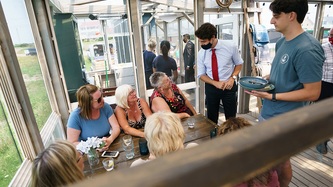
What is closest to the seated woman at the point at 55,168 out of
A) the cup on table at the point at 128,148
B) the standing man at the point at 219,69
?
the cup on table at the point at 128,148

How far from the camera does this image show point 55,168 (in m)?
0.96

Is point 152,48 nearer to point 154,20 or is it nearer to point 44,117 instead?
point 154,20

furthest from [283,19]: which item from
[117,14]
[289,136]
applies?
[117,14]

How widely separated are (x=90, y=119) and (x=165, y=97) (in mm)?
895

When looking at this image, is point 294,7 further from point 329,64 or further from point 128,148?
point 329,64

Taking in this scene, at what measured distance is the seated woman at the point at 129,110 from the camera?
206 cm

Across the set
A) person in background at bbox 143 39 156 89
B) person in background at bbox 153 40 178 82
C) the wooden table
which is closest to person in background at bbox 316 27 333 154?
the wooden table

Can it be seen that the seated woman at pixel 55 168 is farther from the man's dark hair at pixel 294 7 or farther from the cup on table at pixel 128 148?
the man's dark hair at pixel 294 7

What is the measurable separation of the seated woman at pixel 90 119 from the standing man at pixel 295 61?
4.92 ft

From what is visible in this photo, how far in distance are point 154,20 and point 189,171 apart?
5353 millimetres

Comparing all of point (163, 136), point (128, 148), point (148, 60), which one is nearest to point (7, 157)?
point (128, 148)

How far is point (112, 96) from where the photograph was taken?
3.43m

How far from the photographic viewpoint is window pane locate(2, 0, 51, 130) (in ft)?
6.56

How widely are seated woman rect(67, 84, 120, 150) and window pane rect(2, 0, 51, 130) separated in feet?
1.88
